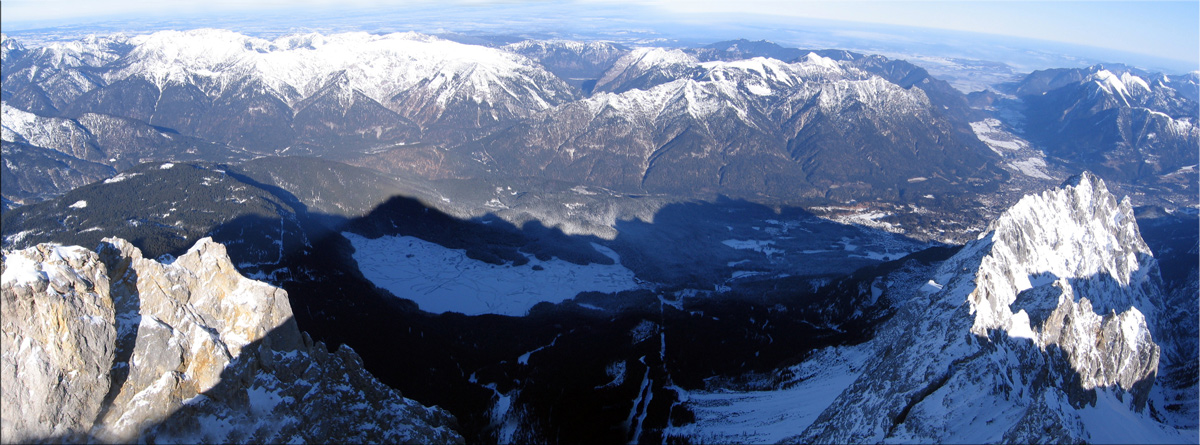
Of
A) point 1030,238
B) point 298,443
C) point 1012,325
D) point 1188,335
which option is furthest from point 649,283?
point 298,443

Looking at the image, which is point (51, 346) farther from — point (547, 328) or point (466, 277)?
point (466, 277)

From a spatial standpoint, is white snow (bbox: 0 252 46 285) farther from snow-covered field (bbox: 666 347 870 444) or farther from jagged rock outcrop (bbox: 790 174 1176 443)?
snow-covered field (bbox: 666 347 870 444)

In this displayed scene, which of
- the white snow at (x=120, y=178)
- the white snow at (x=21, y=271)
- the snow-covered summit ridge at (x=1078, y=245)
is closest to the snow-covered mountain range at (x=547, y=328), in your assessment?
the white snow at (x=21, y=271)

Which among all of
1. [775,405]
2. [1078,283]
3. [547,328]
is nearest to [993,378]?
[775,405]

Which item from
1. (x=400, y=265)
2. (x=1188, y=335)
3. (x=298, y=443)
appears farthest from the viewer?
(x=400, y=265)

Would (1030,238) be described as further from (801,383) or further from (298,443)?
(298,443)

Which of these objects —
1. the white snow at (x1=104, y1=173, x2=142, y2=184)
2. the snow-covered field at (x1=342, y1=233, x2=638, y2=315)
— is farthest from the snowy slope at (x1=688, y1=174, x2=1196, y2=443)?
the white snow at (x1=104, y1=173, x2=142, y2=184)
